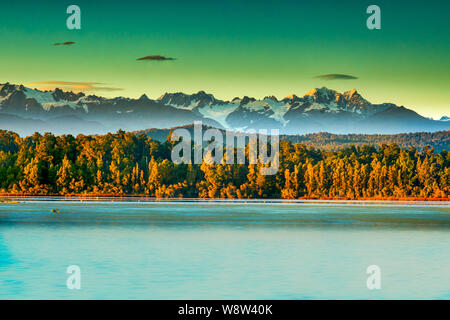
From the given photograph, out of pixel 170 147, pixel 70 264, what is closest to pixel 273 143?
pixel 170 147

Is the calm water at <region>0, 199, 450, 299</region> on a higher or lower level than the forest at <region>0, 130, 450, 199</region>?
lower

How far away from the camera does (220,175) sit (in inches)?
5290

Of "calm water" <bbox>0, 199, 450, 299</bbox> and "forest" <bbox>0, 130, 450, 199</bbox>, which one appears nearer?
"calm water" <bbox>0, 199, 450, 299</bbox>

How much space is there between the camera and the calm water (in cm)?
2250

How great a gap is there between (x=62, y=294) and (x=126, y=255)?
10.1 metres

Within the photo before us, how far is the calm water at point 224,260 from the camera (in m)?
22.5

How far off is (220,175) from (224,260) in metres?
104

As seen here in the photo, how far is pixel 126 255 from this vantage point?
31.9m

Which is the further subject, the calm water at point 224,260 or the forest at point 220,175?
the forest at point 220,175

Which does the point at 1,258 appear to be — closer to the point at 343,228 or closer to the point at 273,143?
the point at 343,228

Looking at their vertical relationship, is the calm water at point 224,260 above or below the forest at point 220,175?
below

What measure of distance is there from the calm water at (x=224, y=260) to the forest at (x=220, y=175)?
7489 cm

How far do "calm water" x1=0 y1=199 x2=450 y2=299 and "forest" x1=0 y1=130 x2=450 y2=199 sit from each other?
74887mm
